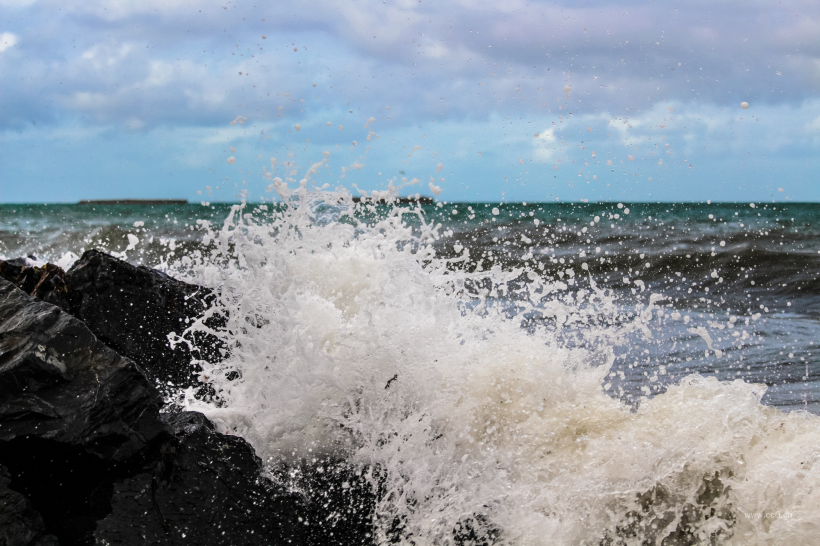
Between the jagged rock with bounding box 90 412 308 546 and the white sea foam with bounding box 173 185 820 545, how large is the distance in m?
0.36

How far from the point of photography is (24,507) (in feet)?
6.81

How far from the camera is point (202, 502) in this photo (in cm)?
228

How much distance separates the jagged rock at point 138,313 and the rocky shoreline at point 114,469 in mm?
836

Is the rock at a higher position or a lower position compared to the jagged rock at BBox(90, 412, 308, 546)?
higher

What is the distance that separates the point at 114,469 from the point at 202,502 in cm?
33

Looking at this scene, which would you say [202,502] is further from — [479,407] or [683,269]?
[683,269]

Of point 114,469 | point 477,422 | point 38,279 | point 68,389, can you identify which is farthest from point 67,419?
point 38,279

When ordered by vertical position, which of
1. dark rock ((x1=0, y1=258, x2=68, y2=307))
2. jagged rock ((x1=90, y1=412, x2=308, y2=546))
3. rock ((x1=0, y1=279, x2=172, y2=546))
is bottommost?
jagged rock ((x1=90, y1=412, x2=308, y2=546))

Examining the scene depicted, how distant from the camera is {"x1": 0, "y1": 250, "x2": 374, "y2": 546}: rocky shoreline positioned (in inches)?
83.4

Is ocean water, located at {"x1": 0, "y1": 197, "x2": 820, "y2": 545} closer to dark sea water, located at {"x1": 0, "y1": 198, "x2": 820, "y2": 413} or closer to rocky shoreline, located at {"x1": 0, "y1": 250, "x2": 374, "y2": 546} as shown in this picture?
dark sea water, located at {"x1": 0, "y1": 198, "x2": 820, "y2": 413}

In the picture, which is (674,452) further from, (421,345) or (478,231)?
(478,231)

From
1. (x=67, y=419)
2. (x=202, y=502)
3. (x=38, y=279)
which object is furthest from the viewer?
(x=38, y=279)

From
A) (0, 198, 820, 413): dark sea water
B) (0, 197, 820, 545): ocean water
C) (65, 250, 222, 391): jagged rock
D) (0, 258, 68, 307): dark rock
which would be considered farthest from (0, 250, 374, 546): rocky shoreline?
(0, 198, 820, 413): dark sea water

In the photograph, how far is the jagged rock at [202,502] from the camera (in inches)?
85.4
